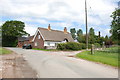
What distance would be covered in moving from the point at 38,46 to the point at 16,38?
26.2 meters

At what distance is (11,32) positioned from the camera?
6488 cm

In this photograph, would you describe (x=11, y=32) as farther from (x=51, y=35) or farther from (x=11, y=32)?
(x=51, y=35)

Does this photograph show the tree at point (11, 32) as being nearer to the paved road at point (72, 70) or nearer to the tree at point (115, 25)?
the tree at point (115, 25)

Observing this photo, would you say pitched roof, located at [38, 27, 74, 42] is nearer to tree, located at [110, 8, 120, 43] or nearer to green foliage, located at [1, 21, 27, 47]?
tree, located at [110, 8, 120, 43]

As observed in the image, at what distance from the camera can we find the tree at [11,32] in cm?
6078

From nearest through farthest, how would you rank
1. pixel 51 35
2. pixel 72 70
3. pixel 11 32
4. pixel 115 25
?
pixel 72 70, pixel 115 25, pixel 51 35, pixel 11 32

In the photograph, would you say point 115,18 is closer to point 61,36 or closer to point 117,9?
point 117,9

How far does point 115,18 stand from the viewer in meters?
25.6

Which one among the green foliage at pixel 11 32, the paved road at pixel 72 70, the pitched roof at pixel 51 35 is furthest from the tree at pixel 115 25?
the green foliage at pixel 11 32

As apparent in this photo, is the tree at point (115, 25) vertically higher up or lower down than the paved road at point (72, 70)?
higher up

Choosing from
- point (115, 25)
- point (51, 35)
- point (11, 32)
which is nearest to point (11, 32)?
point (11, 32)

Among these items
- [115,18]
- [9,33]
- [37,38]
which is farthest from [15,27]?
[115,18]

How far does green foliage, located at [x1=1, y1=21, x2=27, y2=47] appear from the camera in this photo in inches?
2386

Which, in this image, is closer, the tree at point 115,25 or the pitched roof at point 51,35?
the tree at point 115,25
